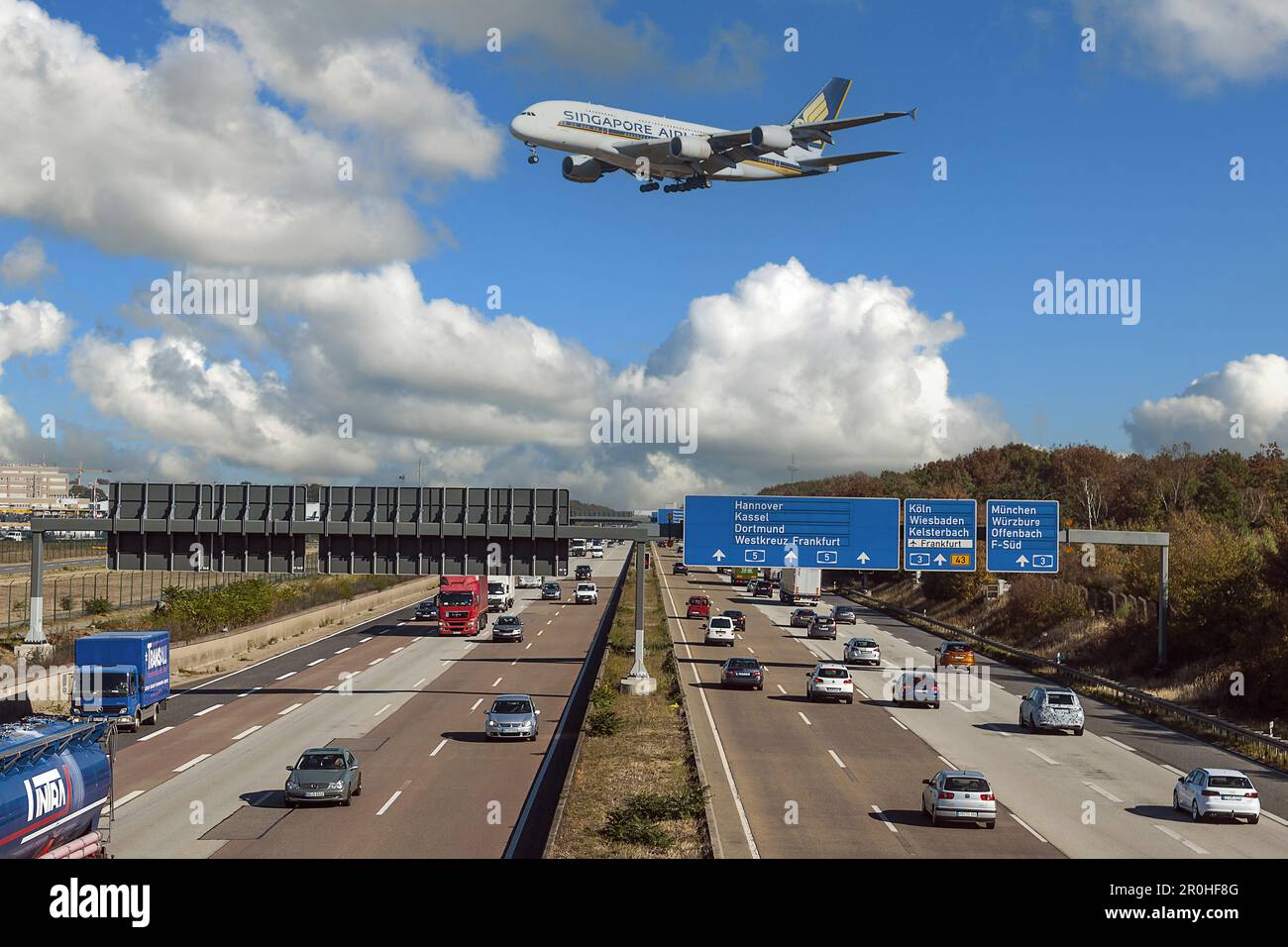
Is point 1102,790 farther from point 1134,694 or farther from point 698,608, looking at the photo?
point 698,608

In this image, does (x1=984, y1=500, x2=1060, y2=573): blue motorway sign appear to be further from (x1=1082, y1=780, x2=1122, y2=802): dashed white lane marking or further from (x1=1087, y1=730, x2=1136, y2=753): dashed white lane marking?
(x1=1082, y1=780, x2=1122, y2=802): dashed white lane marking

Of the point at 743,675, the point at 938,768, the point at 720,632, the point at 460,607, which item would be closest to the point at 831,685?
the point at 743,675

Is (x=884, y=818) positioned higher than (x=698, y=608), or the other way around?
(x=884, y=818)

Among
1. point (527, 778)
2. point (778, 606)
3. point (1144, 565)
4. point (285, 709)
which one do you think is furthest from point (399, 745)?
point (778, 606)

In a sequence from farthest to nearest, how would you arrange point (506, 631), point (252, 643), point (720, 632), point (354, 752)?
point (720, 632), point (506, 631), point (252, 643), point (354, 752)
